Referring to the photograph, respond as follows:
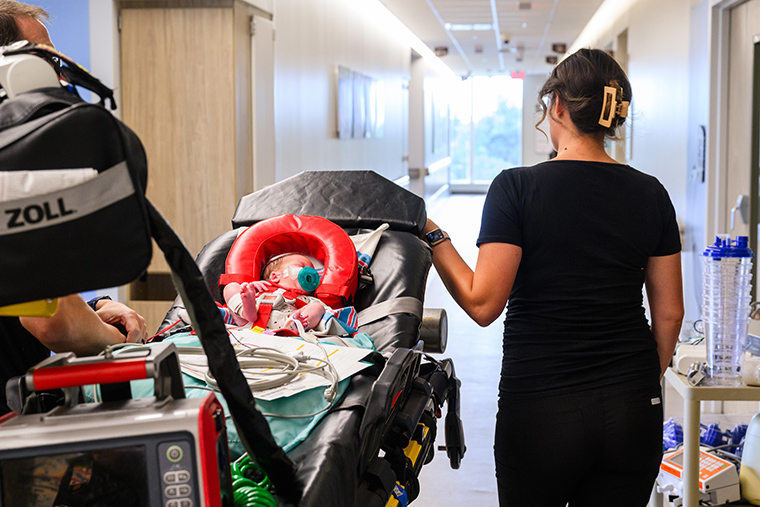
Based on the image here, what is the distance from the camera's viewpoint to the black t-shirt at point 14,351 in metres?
1.17

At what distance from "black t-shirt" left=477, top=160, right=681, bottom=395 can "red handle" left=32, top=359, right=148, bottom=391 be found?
0.83 metres

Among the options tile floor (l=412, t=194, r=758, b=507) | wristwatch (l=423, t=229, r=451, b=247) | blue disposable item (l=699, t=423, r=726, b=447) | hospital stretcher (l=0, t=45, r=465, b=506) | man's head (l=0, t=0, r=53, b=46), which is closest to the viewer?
hospital stretcher (l=0, t=45, r=465, b=506)

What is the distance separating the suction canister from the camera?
1.86m

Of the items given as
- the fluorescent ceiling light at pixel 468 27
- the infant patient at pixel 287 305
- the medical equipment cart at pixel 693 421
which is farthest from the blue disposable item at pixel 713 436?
the fluorescent ceiling light at pixel 468 27

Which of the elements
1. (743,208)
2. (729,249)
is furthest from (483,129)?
(729,249)

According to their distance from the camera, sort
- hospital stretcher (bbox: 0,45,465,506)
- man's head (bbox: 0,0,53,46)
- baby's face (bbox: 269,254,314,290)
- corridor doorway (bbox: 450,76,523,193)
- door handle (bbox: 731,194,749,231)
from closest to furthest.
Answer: hospital stretcher (bbox: 0,45,465,506)
man's head (bbox: 0,0,53,46)
baby's face (bbox: 269,254,314,290)
door handle (bbox: 731,194,749,231)
corridor doorway (bbox: 450,76,523,193)

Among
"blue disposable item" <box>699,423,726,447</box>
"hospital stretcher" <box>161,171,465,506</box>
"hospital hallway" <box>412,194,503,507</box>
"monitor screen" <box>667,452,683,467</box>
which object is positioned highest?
"hospital stretcher" <box>161,171,465,506</box>

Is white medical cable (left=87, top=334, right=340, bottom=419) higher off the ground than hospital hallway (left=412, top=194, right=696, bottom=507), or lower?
higher

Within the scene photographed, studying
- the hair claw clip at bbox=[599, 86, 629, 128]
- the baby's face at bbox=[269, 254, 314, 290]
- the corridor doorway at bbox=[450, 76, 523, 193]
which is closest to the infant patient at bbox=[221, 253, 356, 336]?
the baby's face at bbox=[269, 254, 314, 290]

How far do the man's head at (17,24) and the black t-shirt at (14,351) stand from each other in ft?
1.65

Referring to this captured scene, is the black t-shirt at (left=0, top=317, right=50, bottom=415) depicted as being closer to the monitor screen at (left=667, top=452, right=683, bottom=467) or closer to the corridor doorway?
the monitor screen at (left=667, top=452, right=683, bottom=467)

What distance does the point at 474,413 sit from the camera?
12.2 feet

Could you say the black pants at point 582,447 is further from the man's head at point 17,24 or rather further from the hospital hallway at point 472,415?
the man's head at point 17,24

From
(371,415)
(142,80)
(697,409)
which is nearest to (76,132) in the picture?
(371,415)
